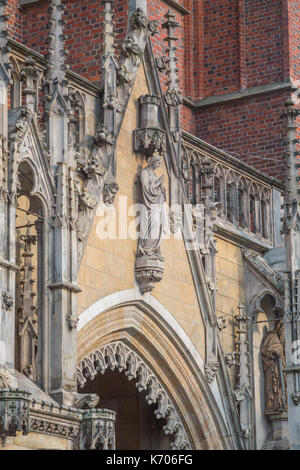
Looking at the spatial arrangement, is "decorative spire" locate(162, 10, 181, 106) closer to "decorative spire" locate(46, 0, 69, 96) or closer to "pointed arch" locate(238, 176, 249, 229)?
"pointed arch" locate(238, 176, 249, 229)

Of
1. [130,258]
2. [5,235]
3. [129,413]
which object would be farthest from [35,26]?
[5,235]

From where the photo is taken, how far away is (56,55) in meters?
18.4

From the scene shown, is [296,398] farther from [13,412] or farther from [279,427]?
[13,412]

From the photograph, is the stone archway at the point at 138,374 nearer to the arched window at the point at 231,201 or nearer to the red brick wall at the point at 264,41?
the arched window at the point at 231,201

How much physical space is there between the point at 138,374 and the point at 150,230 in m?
1.92

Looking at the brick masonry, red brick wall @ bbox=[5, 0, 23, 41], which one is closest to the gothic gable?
red brick wall @ bbox=[5, 0, 23, 41]

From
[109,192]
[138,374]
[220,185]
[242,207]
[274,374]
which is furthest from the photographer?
[242,207]

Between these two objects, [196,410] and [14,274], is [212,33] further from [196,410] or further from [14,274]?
[14,274]

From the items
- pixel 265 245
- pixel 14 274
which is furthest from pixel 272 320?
pixel 14 274

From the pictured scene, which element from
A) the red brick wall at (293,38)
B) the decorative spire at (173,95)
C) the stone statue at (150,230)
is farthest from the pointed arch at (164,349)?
the red brick wall at (293,38)

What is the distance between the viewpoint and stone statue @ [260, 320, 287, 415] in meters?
22.5

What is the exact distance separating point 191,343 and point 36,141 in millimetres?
4515

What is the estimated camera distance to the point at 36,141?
17703mm

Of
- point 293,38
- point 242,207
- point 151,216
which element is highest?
point 293,38
